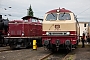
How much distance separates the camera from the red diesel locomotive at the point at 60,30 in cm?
1195

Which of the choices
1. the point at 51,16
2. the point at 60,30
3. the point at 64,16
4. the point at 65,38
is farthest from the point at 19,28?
the point at 65,38

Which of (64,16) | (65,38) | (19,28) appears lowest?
(65,38)

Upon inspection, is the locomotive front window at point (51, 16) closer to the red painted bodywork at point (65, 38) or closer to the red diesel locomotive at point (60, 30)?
the red diesel locomotive at point (60, 30)

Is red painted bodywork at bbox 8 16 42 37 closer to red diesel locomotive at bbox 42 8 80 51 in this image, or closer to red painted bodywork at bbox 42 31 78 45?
red diesel locomotive at bbox 42 8 80 51

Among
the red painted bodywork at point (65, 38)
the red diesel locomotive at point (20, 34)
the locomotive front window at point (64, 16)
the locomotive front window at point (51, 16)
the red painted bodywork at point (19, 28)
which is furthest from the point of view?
the red painted bodywork at point (19, 28)

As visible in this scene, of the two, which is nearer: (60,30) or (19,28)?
(60,30)

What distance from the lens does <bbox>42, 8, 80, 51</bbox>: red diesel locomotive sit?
12.0 metres

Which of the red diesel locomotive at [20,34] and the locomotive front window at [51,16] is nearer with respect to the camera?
the locomotive front window at [51,16]

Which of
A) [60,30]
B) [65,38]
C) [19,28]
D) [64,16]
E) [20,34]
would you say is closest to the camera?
[65,38]

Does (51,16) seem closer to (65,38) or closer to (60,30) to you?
(60,30)

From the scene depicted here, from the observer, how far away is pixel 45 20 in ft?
42.0

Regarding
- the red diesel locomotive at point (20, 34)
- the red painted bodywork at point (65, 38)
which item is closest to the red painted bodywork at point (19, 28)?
the red diesel locomotive at point (20, 34)

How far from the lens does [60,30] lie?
12133mm

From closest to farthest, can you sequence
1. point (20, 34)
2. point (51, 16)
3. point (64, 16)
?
point (64, 16), point (51, 16), point (20, 34)
